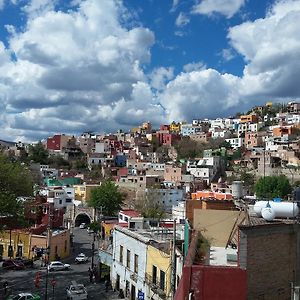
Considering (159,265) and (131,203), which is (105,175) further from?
(159,265)

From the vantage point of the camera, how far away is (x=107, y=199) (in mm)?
62062

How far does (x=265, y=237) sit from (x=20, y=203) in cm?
2189

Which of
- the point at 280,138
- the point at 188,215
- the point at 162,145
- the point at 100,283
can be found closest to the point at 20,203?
the point at 100,283

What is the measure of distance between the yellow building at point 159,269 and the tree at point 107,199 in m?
40.0

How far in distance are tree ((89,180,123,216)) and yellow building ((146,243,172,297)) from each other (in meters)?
Answer: 40.0

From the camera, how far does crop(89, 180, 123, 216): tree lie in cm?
6197

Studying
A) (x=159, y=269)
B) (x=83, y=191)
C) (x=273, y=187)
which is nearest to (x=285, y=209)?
(x=159, y=269)

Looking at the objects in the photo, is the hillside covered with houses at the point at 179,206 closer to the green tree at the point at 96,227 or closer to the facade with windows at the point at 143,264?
the facade with windows at the point at 143,264

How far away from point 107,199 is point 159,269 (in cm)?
4164

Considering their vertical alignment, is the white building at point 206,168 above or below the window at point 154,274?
above

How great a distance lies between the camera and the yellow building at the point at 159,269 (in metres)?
19.8

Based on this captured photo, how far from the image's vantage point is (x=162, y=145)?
126m

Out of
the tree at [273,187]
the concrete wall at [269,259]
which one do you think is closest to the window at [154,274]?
the concrete wall at [269,259]

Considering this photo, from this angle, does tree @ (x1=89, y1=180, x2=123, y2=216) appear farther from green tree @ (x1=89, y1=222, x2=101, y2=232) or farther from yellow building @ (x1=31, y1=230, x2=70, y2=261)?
yellow building @ (x1=31, y1=230, x2=70, y2=261)
